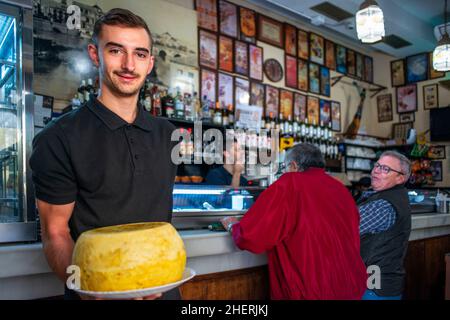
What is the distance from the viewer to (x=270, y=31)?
6840 millimetres

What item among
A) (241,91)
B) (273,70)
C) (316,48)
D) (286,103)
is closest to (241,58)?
(241,91)

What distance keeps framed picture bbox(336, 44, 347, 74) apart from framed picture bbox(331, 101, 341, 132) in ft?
2.49

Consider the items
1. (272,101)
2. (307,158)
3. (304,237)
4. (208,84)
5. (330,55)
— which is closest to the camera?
(304,237)

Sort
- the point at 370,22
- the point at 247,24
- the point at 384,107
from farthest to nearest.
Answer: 1. the point at 384,107
2. the point at 247,24
3. the point at 370,22

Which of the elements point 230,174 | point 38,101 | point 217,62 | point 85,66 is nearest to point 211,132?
point 230,174

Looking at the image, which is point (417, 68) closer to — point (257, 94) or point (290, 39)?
point (290, 39)

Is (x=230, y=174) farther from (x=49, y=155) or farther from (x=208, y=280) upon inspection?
(x=49, y=155)

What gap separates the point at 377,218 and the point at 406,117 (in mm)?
6551

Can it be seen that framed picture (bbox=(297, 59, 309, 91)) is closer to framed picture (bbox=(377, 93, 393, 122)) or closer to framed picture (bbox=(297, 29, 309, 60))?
framed picture (bbox=(297, 29, 309, 60))

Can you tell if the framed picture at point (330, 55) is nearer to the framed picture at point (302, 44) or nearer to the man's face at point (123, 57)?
the framed picture at point (302, 44)

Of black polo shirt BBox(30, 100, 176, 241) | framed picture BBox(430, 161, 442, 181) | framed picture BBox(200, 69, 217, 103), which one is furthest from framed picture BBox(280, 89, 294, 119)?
black polo shirt BBox(30, 100, 176, 241)

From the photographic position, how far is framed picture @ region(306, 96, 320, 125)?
294 inches

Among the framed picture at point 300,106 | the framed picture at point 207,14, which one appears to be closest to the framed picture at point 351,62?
the framed picture at point 300,106

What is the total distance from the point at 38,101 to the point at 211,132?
2196 mm
